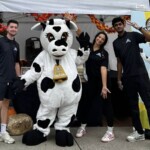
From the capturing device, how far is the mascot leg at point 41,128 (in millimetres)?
4973

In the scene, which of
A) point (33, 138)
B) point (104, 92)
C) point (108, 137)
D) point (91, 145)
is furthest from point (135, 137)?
point (33, 138)

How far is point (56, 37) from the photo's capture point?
4871 mm

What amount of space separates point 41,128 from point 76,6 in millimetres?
2136

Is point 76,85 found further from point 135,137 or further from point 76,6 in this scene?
point 76,6

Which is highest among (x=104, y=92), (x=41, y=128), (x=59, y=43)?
(x=59, y=43)

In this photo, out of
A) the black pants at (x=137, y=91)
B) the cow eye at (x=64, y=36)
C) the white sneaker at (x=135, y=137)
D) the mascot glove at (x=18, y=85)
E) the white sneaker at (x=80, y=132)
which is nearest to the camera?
the mascot glove at (x=18, y=85)

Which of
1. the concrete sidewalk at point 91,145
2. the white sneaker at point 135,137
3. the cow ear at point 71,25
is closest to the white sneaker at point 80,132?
the concrete sidewalk at point 91,145

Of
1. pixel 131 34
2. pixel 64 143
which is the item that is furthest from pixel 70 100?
pixel 131 34

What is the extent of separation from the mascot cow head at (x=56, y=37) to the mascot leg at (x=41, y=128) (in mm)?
846

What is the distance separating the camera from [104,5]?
5730 millimetres

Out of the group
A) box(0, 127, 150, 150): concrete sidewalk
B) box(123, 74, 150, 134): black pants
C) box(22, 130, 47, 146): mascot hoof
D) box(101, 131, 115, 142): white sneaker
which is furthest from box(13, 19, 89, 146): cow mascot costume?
box(123, 74, 150, 134): black pants

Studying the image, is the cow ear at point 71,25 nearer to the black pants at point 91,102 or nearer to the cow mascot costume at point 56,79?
the cow mascot costume at point 56,79

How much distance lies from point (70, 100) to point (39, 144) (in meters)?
0.82

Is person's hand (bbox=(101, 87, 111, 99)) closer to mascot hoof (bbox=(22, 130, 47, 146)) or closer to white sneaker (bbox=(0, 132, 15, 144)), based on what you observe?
mascot hoof (bbox=(22, 130, 47, 146))
